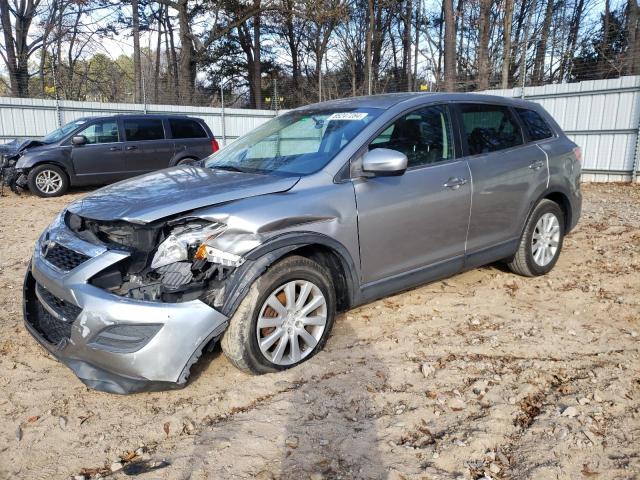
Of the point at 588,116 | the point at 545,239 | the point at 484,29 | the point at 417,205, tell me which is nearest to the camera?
the point at 417,205

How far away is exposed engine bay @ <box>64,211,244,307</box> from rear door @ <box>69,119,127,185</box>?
8.25 m

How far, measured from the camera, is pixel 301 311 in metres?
3.08

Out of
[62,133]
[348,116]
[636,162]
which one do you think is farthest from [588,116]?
[62,133]

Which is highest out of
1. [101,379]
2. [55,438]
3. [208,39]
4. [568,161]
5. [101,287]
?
[208,39]

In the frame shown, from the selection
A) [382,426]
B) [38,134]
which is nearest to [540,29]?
[38,134]

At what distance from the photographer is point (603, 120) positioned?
11.5 metres

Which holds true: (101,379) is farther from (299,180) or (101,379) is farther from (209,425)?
(299,180)

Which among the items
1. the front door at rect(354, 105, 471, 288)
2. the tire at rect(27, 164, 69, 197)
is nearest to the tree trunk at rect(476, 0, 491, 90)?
the tire at rect(27, 164, 69, 197)

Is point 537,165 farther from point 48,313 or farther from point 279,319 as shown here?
point 48,313

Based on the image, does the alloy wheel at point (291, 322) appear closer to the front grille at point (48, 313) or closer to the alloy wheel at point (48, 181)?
the front grille at point (48, 313)

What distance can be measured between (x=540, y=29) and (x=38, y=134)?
77.5 feet

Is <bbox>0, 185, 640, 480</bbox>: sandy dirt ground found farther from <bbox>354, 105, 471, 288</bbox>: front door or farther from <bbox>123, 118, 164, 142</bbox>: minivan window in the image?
<bbox>123, 118, 164, 142</bbox>: minivan window

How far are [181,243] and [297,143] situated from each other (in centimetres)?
135

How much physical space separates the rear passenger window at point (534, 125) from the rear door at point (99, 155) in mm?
8396
